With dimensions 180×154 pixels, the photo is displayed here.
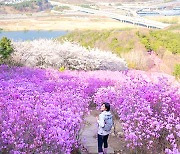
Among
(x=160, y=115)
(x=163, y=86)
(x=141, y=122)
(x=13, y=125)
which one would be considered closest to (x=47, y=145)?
(x=13, y=125)

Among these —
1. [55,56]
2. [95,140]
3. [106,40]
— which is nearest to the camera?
[95,140]

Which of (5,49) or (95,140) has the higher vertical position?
(5,49)

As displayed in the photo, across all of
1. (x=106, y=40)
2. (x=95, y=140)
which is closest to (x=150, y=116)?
(x=95, y=140)

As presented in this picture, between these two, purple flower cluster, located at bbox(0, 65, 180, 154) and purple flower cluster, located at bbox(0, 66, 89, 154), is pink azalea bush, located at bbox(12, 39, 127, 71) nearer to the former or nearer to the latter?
purple flower cluster, located at bbox(0, 65, 180, 154)

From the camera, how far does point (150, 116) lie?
7.79 metres

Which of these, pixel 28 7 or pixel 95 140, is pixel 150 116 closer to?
pixel 95 140

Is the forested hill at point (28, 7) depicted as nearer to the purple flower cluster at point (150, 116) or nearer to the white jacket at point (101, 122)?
the purple flower cluster at point (150, 116)

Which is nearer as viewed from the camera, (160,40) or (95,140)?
(95,140)

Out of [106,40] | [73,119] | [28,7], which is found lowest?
[28,7]

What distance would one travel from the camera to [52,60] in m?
21.4

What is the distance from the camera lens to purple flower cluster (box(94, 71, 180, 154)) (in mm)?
7156

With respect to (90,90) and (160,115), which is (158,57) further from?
(160,115)

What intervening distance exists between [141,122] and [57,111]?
1.52m

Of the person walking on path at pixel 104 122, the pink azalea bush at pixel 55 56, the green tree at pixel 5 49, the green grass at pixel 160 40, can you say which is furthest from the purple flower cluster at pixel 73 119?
the green grass at pixel 160 40
